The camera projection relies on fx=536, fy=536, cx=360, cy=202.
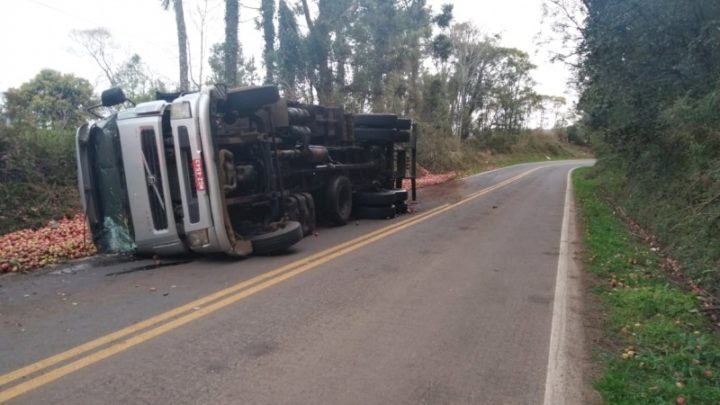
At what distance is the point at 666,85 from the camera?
13180mm

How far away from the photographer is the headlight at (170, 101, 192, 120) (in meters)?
7.30

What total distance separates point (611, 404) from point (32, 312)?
17.2ft

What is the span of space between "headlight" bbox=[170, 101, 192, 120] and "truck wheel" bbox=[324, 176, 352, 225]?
178 inches

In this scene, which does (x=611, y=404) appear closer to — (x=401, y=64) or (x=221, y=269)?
(x=221, y=269)

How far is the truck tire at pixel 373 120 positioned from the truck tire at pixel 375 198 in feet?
6.05

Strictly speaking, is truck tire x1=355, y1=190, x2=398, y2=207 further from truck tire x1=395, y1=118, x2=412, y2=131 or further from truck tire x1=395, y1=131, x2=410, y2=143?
truck tire x1=395, y1=118, x2=412, y2=131

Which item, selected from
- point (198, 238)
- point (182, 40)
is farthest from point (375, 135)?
point (182, 40)

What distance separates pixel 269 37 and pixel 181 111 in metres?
19.4

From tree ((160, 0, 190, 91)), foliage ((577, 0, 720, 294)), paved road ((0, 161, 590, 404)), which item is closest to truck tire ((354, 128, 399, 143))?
paved road ((0, 161, 590, 404))

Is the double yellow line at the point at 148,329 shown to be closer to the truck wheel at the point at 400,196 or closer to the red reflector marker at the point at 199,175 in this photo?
the red reflector marker at the point at 199,175

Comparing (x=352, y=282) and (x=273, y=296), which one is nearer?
(x=273, y=296)

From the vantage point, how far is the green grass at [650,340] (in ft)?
12.7

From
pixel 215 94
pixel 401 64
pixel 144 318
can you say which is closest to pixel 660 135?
pixel 215 94

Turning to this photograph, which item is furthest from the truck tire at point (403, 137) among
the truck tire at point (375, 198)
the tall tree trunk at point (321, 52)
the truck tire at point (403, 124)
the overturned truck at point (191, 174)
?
the tall tree trunk at point (321, 52)
